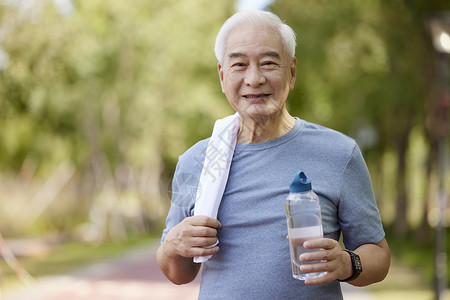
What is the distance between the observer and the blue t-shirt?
86.5 inches

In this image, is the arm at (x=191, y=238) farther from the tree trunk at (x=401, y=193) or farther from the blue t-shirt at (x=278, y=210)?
the tree trunk at (x=401, y=193)

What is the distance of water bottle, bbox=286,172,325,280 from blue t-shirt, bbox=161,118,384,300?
0.13 meters

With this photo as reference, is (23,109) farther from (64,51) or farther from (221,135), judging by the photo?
(221,135)

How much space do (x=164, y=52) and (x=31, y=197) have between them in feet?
21.2

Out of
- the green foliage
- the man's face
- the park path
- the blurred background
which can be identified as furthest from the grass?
the man's face

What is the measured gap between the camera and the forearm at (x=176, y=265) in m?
2.34

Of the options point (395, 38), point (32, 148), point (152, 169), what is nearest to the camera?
point (395, 38)

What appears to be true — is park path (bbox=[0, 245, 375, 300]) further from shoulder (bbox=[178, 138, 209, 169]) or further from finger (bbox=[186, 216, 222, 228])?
finger (bbox=[186, 216, 222, 228])

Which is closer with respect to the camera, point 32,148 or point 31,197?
point 31,197

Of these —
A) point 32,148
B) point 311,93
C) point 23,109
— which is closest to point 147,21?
point 311,93

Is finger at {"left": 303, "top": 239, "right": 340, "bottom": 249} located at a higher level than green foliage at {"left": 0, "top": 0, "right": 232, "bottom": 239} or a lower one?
lower

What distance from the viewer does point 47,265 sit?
1577cm

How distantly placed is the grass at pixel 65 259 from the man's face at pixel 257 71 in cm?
1068

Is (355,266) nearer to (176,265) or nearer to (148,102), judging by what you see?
(176,265)
